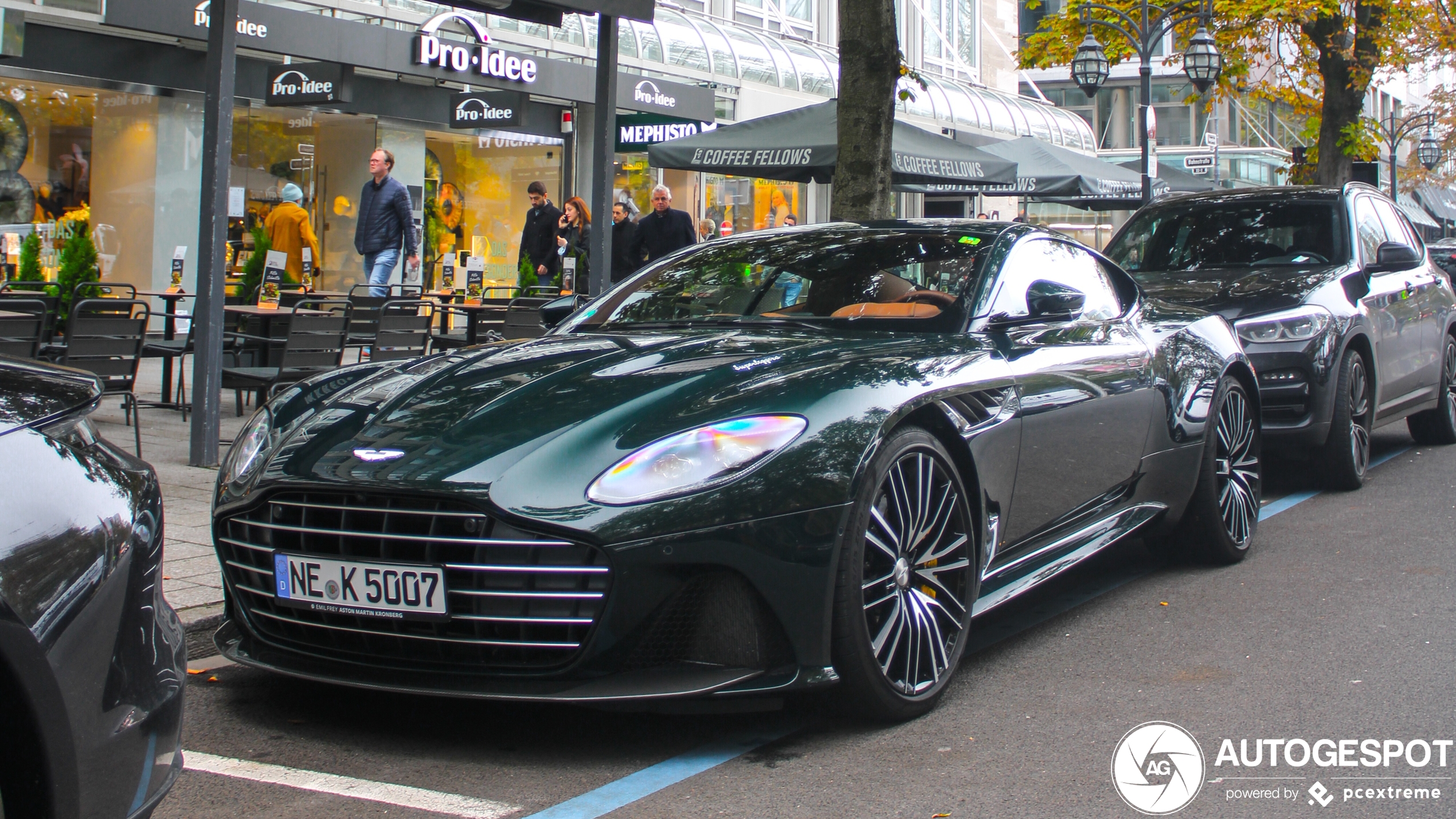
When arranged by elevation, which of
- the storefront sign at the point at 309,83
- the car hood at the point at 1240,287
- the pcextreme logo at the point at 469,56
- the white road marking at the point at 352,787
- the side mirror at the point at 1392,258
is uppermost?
the pcextreme logo at the point at 469,56

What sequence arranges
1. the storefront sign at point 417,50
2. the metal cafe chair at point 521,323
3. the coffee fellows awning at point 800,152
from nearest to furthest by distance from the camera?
the metal cafe chair at point 521,323, the coffee fellows awning at point 800,152, the storefront sign at point 417,50

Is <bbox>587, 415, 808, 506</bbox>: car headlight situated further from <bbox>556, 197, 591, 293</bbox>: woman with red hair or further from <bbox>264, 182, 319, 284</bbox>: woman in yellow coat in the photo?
<bbox>556, 197, 591, 293</bbox>: woman with red hair

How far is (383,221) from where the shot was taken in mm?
13516

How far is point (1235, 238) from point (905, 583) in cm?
583

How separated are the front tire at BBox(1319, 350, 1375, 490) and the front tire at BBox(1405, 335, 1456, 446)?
82.9 inches

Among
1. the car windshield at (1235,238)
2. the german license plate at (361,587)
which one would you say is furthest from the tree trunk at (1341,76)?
the german license plate at (361,587)

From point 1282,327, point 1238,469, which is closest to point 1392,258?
point 1282,327

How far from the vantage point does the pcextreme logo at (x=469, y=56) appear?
17.6 m

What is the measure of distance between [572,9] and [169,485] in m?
3.71

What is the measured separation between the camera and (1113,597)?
5.43 metres

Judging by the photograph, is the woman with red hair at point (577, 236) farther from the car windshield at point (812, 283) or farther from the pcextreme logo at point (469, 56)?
the car windshield at point (812, 283)

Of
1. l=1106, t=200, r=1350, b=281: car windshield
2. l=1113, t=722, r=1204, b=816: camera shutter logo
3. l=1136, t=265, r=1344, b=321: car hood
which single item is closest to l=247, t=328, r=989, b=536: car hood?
l=1113, t=722, r=1204, b=816: camera shutter logo

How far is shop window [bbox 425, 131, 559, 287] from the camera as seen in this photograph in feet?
66.0

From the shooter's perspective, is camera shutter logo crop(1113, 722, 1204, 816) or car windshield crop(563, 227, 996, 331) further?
car windshield crop(563, 227, 996, 331)
